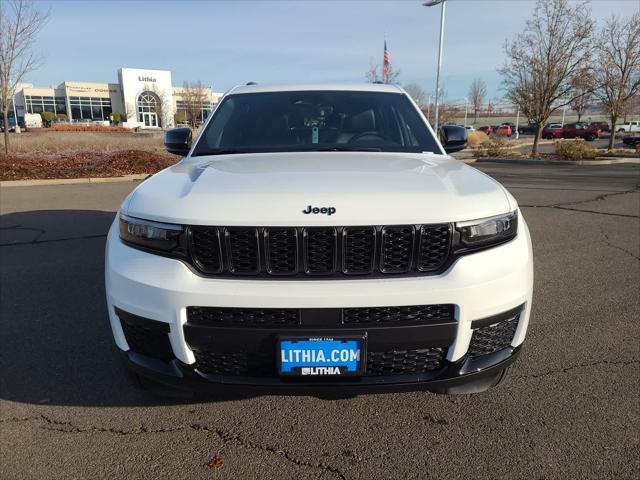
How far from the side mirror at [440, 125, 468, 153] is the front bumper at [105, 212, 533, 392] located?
1696 mm

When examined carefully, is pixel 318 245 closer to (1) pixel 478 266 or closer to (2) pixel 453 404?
(1) pixel 478 266

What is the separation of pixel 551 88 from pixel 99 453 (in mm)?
21182

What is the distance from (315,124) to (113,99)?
9561cm

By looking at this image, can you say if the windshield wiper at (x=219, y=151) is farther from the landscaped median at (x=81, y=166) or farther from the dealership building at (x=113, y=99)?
the dealership building at (x=113, y=99)

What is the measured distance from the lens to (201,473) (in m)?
2.20

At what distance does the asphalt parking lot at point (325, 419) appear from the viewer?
2.24 m

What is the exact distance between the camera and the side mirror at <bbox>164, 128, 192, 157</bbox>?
365 cm

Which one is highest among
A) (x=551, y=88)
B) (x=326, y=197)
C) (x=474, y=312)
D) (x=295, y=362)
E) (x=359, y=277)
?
(x=551, y=88)

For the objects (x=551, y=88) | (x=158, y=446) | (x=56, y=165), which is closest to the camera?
(x=158, y=446)

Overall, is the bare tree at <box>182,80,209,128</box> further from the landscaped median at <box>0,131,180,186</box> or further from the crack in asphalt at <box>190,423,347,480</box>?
the crack in asphalt at <box>190,423,347,480</box>

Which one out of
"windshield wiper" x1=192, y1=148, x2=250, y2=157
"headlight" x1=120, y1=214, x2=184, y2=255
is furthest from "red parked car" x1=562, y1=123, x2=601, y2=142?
"headlight" x1=120, y1=214, x2=184, y2=255

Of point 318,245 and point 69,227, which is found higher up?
point 318,245

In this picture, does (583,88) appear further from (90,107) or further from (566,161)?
(90,107)

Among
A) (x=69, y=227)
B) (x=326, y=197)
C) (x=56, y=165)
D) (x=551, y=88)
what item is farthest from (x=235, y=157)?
(x=551, y=88)
